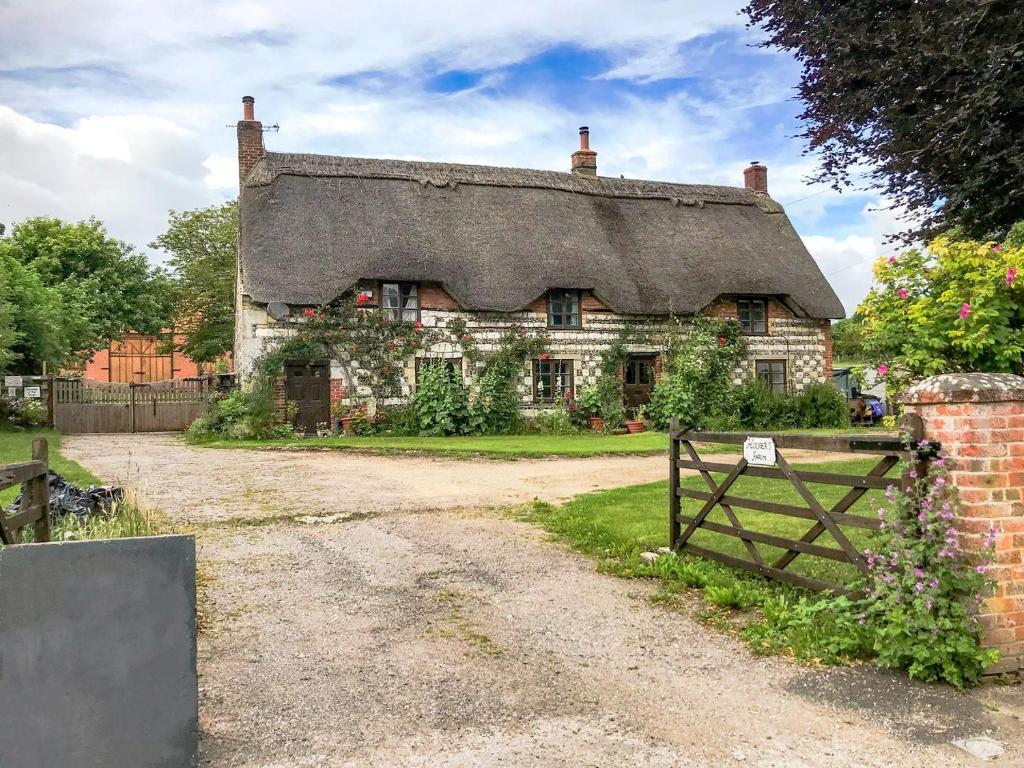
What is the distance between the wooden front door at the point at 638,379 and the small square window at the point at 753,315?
3583mm

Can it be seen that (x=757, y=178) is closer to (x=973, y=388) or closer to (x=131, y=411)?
(x=131, y=411)

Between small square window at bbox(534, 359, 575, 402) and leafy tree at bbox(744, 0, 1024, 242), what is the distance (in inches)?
431

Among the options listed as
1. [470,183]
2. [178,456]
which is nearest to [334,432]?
[178,456]

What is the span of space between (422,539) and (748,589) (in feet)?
11.8

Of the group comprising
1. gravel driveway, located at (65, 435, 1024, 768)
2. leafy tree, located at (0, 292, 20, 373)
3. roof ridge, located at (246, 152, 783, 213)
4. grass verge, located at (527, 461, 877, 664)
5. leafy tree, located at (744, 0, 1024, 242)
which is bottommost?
gravel driveway, located at (65, 435, 1024, 768)

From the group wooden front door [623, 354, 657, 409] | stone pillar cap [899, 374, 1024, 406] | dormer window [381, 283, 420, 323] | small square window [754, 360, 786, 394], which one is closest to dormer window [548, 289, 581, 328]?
wooden front door [623, 354, 657, 409]

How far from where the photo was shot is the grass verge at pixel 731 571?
17.0ft

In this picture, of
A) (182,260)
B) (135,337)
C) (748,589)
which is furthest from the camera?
(135,337)

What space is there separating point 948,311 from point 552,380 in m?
13.9

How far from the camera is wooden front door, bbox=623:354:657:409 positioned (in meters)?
23.7

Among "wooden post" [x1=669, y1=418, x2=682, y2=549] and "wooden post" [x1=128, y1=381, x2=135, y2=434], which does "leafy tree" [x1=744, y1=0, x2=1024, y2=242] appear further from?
"wooden post" [x1=128, y1=381, x2=135, y2=434]

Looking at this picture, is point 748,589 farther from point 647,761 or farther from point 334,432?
point 334,432

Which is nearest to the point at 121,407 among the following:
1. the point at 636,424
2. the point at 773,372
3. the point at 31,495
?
the point at 636,424

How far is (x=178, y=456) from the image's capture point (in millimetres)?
16703
